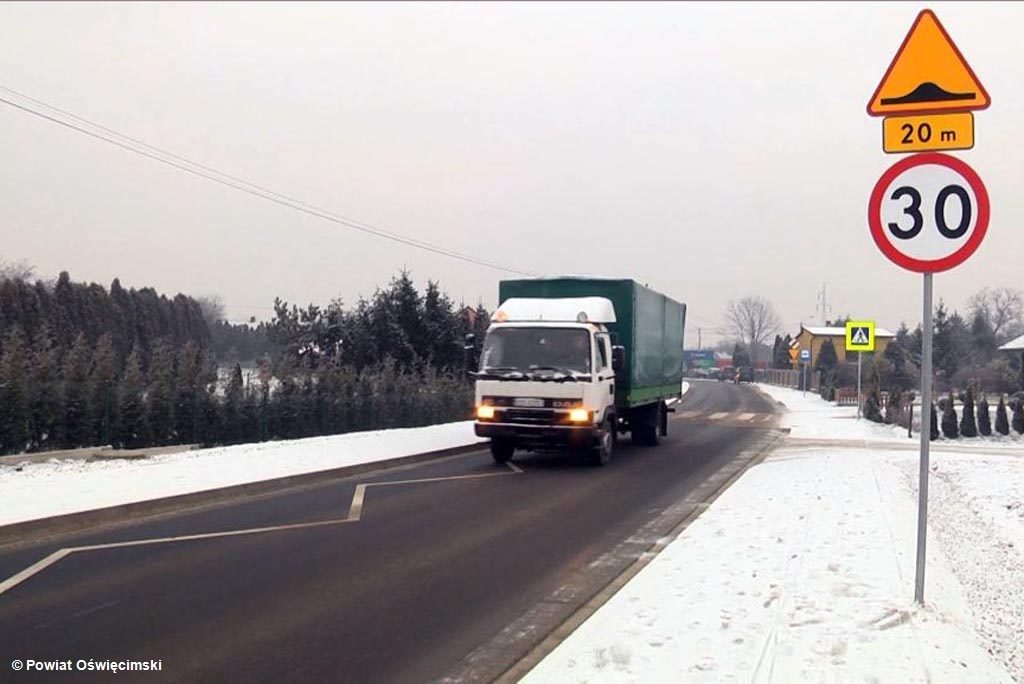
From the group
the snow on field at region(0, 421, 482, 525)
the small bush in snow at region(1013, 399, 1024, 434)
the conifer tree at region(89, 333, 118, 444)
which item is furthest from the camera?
the small bush in snow at region(1013, 399, 1024, 434)

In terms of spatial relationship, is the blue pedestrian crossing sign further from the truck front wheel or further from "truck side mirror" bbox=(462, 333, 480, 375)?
"truck side mirror" bbox=(462, 333, 480, 375)

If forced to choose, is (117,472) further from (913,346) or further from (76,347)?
(913,346)

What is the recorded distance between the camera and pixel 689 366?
122562mm

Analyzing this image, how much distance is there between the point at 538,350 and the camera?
15.4 meters

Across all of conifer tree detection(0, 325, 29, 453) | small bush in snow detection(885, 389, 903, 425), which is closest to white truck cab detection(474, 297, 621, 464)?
conifer tree detection(0, 325, 29, 453)

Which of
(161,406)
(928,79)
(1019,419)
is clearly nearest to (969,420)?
(1019,419)

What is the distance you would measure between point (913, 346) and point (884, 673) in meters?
82.4

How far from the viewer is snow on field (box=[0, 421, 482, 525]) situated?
10.6m

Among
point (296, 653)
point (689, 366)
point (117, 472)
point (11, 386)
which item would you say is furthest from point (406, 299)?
point (689, 366)

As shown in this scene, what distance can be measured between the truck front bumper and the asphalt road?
182cm

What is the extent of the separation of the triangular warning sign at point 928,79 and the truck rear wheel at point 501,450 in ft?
35.5

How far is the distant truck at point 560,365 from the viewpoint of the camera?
14.9m

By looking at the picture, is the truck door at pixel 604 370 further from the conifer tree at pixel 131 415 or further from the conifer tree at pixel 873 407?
the conifer tree at pixel 873 407

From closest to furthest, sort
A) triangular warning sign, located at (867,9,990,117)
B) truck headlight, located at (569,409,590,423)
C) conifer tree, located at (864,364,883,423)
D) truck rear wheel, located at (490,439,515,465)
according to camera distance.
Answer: triangular warning sign, located at (867,9,990,117) < truck headlight, located at (569,409,590,423) < truck rear wheel, located at (490,439,515,465) < conifer tree, located at (864,364,883,423)
